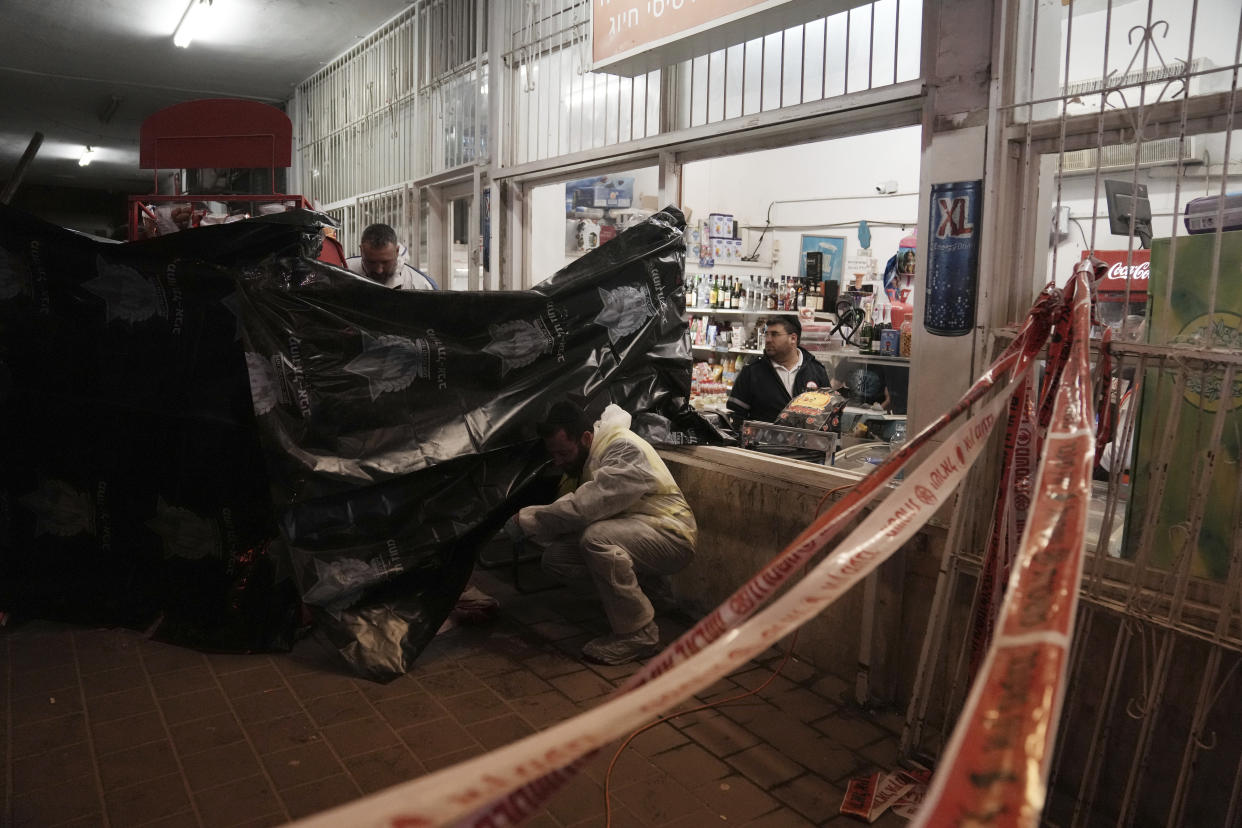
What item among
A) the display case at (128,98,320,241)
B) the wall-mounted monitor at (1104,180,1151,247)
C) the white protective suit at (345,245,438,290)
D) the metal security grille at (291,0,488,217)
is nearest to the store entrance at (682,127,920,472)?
the metal security grille at (291,0,488,217)

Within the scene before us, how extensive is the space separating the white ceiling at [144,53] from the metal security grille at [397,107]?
23 centimetres

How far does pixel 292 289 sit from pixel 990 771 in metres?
3.55

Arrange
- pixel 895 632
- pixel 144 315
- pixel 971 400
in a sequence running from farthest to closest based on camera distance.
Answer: pixel 144 315 → pixel 895 632 → pixel 971 400

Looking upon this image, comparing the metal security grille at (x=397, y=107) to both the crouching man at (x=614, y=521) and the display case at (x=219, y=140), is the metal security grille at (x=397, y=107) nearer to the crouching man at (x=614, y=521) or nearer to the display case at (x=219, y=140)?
the display case at (x=219, y=140)

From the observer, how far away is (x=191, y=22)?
7527 millimetres

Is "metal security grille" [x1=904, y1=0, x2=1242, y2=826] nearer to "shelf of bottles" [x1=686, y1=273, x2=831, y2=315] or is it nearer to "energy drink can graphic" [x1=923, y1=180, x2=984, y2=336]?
"energy drink can graphic" [x1=923, y1=180, x2=984, y2=336]

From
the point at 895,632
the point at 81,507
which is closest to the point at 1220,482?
the point at 895,632

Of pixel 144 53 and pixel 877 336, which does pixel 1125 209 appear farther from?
pixel 144 53

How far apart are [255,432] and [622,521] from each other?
1.77m

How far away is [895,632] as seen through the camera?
3475mm

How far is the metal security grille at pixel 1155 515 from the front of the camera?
2.44 meters

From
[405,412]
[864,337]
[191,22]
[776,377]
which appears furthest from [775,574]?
[191,22]

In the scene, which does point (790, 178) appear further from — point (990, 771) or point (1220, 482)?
point (990, 771)

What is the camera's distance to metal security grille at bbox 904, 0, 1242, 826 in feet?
8.01
